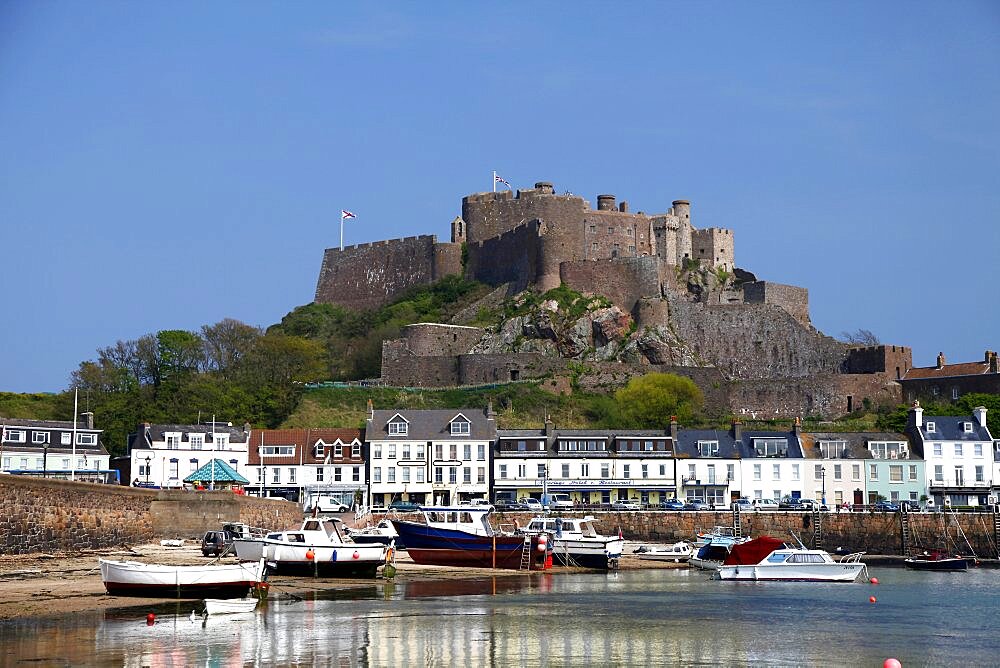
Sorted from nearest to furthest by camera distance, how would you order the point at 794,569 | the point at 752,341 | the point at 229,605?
the point at 229,605 < the point at 794,569 < the point at 752,341

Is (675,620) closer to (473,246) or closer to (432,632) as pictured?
(432,632)

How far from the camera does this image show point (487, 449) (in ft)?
220

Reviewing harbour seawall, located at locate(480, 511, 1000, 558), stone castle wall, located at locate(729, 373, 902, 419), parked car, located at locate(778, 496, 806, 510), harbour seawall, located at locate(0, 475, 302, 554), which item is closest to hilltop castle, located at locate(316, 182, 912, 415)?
stone castle wall, located at locate(729, 373, 902, 419)

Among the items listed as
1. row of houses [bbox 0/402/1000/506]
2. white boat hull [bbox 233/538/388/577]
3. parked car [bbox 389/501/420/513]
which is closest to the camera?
white boat hull [bbox 233/538/388/577]

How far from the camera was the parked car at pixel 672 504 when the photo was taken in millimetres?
61500

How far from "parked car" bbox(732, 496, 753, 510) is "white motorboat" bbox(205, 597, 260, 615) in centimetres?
3223

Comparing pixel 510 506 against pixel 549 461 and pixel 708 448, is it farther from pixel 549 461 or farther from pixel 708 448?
pixel 708 448

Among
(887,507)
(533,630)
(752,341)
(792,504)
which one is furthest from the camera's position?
(752,341)

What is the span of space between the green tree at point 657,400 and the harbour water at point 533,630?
36.4m

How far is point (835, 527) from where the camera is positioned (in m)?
58.4

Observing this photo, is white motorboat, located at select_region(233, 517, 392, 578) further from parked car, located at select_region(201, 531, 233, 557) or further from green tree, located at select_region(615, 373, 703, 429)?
green tree, located at select_region(615, 373, 703, 429)

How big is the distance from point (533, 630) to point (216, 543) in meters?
15.0

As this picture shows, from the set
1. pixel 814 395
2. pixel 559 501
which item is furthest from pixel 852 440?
pixel 814 395

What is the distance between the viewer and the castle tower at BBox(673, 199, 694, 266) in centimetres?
9425
